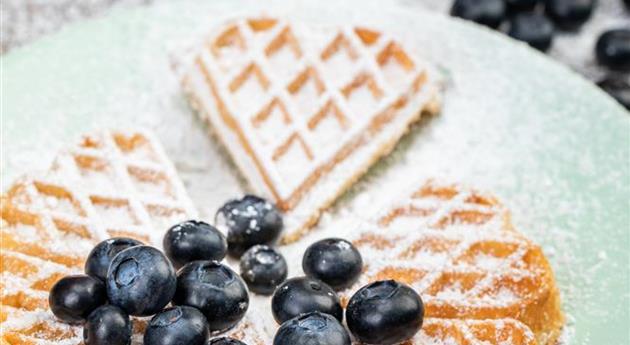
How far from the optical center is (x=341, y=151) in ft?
9.70

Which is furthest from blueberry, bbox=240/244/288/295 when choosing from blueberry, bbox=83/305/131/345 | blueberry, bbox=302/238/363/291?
blueberry, bbox=83/305/131/345

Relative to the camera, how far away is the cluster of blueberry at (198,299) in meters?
2.13

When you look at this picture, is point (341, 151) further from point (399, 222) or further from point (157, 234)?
point (157, 234)

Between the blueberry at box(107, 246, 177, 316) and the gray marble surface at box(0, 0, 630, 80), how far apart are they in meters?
1.89

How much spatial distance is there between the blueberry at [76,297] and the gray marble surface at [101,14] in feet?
5.98

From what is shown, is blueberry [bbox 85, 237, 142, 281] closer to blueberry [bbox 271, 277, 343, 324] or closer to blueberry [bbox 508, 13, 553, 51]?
blueberry [bbox 271, 277, 343, 324]

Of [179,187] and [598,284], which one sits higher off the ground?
[179,187]

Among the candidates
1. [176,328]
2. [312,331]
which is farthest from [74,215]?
[312,331]

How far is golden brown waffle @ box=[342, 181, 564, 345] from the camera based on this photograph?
242cm

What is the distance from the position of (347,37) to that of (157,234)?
3.31 feet

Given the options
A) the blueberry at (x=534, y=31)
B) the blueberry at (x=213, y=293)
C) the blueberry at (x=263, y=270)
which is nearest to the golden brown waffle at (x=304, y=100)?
the blueberry at (x=263, y=270)

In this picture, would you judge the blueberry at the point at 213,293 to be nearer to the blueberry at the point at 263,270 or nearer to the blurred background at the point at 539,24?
the blueberry at the point at 263,270

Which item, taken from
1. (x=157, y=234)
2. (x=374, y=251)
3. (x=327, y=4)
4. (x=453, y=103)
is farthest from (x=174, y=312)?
(x=327, y=4)

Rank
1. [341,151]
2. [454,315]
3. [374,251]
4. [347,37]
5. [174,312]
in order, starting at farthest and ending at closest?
[347,37] < [341,151] < [374,251] < [454,315] < [174,312]
